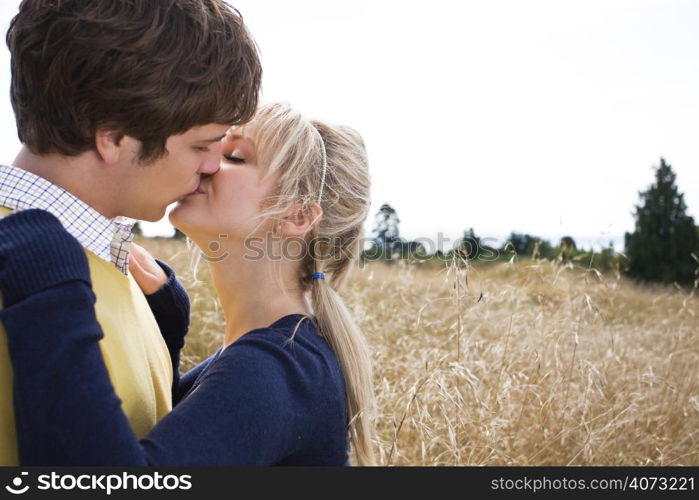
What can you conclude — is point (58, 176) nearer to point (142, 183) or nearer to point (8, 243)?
point (142, 183)

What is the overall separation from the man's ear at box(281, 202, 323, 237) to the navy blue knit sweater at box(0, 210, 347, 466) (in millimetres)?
588

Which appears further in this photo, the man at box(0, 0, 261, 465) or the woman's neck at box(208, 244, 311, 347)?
the woman's neck at box(208, 244, 311, 347)

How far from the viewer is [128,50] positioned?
1.65 meters

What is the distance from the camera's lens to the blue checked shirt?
1529 millimetres

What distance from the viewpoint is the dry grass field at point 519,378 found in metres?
2.93

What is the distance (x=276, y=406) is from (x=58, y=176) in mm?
777

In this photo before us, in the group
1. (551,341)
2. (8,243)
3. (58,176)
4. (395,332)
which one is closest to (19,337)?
(8,243)

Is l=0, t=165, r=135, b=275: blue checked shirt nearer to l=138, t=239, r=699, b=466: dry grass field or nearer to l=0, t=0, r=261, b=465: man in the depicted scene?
l=0, t=0, r=261, b=465: man

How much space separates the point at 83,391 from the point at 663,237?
16.6 meters

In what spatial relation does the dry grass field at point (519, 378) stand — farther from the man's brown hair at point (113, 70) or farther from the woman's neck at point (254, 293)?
the man's brown hair at point (113, 70)

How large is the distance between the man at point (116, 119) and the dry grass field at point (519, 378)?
1193 millimetres

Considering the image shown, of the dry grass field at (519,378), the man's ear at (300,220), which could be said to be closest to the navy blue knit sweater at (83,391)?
the man's ear at (300,220)

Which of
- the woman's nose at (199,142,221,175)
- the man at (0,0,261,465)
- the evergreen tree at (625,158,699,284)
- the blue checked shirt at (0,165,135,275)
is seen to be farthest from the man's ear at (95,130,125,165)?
the evergreen tree at (625,158,699,284)

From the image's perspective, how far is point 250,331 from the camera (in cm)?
192
